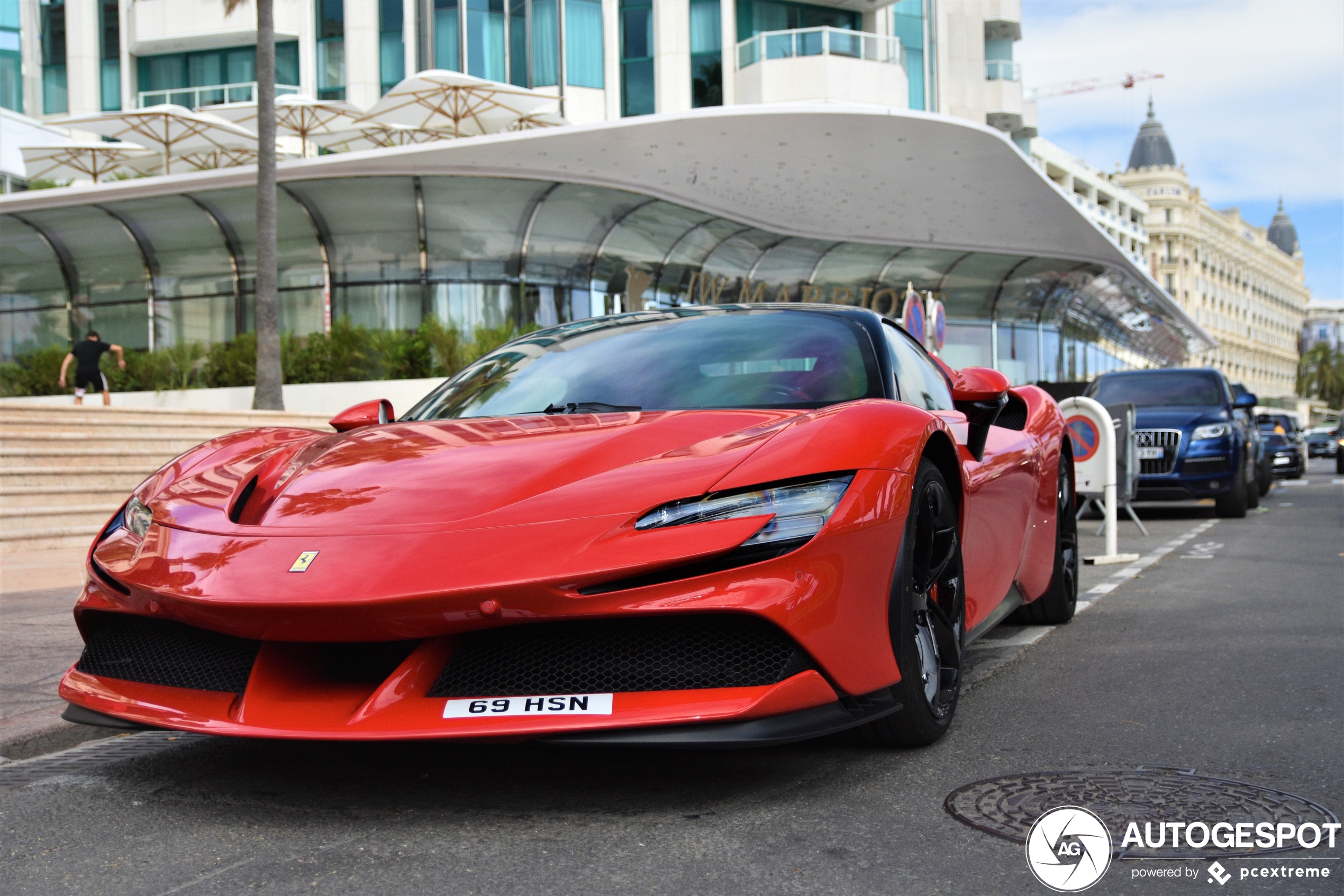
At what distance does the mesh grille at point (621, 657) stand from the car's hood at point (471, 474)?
0.27m

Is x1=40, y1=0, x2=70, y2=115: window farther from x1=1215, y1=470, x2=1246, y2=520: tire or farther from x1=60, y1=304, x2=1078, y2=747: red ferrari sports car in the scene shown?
x1=60, y1=304, x2=1078, y2=747: red ferrari sports car

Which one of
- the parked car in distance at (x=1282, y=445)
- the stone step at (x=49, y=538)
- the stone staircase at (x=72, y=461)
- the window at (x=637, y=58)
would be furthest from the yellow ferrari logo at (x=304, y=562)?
the window at (x=637, y=58)

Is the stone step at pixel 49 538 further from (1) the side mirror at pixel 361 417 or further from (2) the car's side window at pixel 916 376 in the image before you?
(2) the car's side window at pixel 916 376

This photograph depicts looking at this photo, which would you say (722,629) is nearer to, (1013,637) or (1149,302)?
(1013,637)

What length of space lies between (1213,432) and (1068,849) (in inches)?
478

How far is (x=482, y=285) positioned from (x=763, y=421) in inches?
916

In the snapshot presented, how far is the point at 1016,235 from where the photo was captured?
31547 millimetres

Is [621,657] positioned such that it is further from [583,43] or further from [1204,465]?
[583,43]

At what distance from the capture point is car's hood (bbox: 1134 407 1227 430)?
44.9 feet

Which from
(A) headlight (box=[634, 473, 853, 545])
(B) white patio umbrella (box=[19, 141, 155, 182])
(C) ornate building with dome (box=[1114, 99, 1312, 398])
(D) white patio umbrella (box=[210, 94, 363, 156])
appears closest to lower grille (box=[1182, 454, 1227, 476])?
(A) headlight (box=[634, 473, 853, 545])

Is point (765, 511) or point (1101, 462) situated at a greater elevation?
point (765, 511)

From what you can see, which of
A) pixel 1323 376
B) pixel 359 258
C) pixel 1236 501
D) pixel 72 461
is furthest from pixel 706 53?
pixel 1323 376

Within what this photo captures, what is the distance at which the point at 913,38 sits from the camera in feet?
133

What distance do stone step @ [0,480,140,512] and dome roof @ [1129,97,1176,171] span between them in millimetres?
134888
